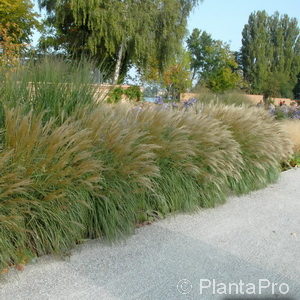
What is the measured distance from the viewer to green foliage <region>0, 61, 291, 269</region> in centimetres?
338

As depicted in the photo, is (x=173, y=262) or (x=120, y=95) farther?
(x=120, y=95)

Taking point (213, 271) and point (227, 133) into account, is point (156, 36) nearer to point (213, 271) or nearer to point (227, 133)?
point (227, 133)

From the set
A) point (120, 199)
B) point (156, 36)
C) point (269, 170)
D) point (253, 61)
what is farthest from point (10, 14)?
point (253, 61)

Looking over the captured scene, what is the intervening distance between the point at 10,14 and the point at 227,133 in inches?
718

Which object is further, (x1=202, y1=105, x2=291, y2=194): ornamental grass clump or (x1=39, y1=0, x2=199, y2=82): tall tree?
(x1=39, y1=0, x2=199, y2=82): tall tree

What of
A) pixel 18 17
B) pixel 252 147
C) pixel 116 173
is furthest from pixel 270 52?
pixel 116 173

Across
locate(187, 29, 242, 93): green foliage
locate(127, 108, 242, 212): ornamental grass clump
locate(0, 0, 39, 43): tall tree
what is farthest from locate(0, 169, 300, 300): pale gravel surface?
locate(187, 29, 242, 93): green foliage

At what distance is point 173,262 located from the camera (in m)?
3.74

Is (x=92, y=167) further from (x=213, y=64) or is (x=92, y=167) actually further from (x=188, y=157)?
(x=213, y=64)

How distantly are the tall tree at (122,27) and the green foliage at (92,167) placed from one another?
16.9 meters

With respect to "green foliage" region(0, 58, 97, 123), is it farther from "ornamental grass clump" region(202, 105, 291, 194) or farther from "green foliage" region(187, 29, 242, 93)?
"green foliage" region(187, 29, 242, 93)

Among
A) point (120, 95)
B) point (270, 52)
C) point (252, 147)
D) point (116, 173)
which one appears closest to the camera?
point (116, 173)

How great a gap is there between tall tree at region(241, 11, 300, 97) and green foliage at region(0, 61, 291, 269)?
57.2 metres

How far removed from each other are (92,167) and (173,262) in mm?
1196
